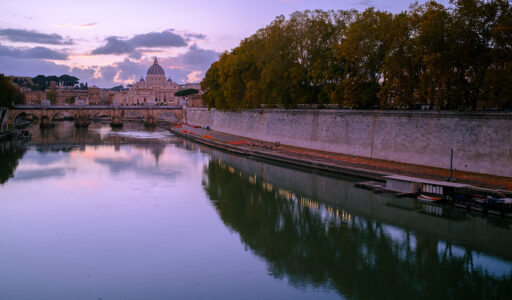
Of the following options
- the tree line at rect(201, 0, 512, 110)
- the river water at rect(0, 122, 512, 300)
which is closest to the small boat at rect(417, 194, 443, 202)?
the river water at rect(0, 122, 512, 300)

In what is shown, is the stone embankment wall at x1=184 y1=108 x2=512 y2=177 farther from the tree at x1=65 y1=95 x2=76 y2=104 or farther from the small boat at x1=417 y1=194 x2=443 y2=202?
the tree at x1=65 y1=95 x2=76 y2=104

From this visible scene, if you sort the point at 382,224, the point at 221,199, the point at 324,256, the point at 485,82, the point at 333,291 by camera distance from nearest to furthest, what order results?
the point at 333,291 < the point at 324,256 < the point at 382,224 < the point at 485,82 < the point at 221,199

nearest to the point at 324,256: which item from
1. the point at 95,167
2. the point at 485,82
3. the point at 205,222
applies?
the point at 205,222

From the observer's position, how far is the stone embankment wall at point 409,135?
19953 mm

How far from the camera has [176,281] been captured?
37.7ft

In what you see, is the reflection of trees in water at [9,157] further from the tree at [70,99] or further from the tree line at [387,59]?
the tree at [70,99]

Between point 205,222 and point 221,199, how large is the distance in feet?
13.5

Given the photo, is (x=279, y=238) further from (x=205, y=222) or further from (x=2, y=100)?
(x=2, y=100)

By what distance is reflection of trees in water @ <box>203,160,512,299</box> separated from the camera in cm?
1120

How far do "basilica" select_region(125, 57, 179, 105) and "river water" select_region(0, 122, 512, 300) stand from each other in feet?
404

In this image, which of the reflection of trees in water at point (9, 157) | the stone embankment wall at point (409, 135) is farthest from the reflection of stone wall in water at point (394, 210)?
the reflection of trees in water at point (9, 157)

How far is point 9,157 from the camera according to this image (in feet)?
109

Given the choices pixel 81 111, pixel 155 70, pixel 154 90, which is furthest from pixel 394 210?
pixel 155 70

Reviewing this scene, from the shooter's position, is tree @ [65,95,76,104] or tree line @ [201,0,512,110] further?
tree @ [65,95,76,104]
